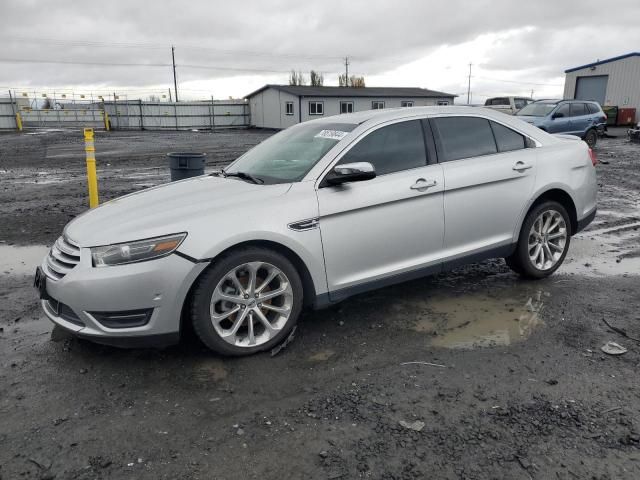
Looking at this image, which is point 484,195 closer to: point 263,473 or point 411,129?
point 411,129

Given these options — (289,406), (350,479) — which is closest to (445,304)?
(289,406)

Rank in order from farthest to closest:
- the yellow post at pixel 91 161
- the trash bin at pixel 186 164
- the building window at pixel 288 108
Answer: the building window at pixel 288 108, the yellow post at pixel 91 161, the trash bin at pixel 186 164

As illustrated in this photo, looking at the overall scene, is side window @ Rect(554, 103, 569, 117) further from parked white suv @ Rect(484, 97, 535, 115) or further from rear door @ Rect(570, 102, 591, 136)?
parked white suv @ Rect(484, 97, 535, 115)

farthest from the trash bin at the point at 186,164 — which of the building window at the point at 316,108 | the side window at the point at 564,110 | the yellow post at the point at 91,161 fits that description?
the building window at the point at 316,108

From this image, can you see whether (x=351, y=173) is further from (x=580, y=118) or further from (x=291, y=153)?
(x=580, y=118)

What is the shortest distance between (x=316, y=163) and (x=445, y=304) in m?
1.73

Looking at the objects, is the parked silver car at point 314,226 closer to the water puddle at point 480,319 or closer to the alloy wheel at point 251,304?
the alloy wheel at point 251,304

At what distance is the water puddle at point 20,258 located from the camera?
572cm

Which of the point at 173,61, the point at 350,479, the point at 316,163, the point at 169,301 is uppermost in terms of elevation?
the point at 173,61

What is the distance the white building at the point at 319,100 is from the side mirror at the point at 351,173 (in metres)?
34.9

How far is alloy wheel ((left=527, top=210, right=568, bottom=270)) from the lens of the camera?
5.01 m

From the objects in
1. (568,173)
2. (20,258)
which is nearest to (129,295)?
(20,258)

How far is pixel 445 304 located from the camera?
4629mm

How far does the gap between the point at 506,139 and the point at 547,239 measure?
3.49ft
